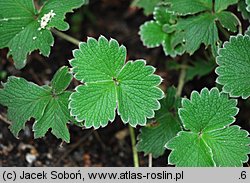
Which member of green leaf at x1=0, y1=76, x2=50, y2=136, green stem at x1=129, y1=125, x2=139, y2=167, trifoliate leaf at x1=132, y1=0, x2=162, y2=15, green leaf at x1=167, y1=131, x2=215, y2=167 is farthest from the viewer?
trifoliate leaf at x1=132, y1=0, x2=162, y2=15

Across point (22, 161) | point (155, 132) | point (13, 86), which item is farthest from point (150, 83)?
point (22, 161)

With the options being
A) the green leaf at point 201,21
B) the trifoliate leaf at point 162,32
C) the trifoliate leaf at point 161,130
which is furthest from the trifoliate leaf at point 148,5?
the trifoliate leaf at point 161,130

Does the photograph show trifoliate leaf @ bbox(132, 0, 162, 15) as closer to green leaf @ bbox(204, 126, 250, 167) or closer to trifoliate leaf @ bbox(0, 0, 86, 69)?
trifoliate leaf @ bbox(0, 0, 86, 69)

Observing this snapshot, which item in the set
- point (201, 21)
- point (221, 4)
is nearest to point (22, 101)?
point (201, 21)

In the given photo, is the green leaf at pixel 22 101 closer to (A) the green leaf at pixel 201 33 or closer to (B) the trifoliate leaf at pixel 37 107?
(B) the trifoliate leaf at pixel 37 107

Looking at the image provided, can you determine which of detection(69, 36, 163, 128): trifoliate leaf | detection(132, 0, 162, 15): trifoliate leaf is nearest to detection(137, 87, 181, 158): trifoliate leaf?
detection(69, 36, 163, 128): trifoliate leaf

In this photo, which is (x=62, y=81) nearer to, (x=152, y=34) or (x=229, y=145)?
(x=152, y=34)
